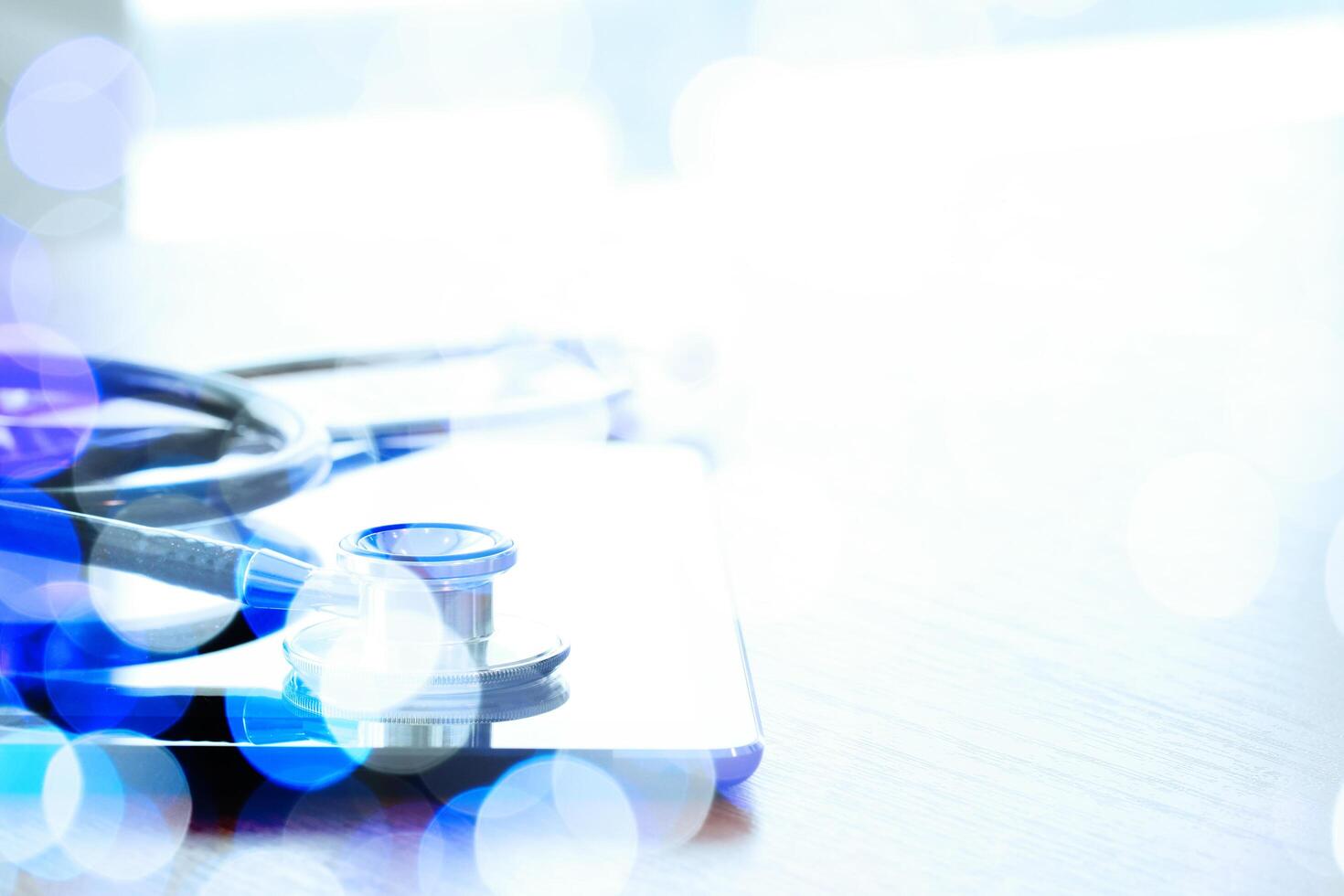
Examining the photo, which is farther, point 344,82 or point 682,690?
point 344,82

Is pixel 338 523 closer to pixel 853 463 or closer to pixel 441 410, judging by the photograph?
pixel 441 410

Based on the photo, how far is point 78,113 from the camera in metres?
1.45

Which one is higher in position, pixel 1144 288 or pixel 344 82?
pixel 344 82

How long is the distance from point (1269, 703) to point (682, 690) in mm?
163

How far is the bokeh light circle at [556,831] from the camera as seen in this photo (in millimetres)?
215

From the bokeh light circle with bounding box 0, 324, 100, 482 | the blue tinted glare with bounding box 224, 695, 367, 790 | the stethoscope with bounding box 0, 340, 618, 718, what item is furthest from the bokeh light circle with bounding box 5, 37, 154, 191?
the blue tinted glare with bounding box 224, 695, 367, 790

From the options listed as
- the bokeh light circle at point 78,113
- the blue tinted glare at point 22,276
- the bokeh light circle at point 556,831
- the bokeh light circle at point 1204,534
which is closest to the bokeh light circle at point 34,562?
the bokeh light circle at point 556,831

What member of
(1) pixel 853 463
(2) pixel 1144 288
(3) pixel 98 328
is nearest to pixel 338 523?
(1) pixel 853 463

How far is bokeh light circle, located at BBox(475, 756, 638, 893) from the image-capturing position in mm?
215

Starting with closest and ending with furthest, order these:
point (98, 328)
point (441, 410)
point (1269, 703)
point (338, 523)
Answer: point (1269, 703), point (338, 523), point (441, 410), point (98, 328)

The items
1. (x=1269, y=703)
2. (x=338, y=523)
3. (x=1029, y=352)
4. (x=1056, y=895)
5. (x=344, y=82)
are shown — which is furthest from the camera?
(x=344, y=82)

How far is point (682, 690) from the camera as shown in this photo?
10.8 inches

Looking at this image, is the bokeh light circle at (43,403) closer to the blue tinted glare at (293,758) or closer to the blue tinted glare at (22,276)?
the blue tinted glare at (293,758)

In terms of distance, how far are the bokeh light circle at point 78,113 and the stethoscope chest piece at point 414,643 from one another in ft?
3.96
